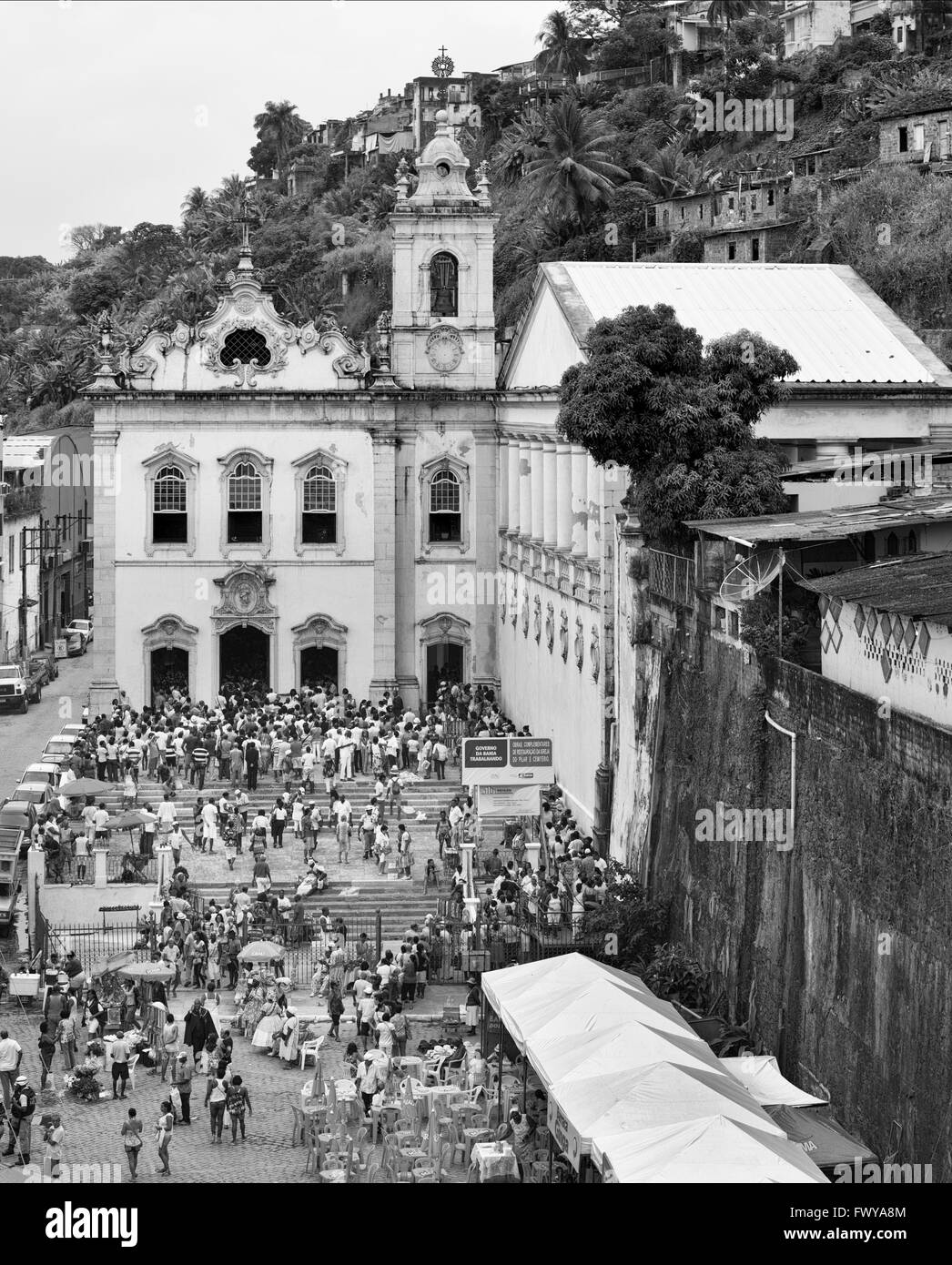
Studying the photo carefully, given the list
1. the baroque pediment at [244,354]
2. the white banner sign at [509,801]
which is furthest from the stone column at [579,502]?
the baroque pediment at [244,354]

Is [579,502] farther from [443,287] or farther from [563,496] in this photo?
[443,287]

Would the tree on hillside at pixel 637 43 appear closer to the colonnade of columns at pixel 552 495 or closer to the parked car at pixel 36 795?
the colonnade of columns at pixel 552 495

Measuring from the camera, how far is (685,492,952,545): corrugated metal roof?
30.1 m

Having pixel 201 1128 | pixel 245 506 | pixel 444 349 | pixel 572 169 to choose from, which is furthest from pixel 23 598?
pixel 201 1128

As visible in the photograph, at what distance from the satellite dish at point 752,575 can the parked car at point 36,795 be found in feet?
55.7

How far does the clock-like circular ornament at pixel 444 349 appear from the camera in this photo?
57.2m

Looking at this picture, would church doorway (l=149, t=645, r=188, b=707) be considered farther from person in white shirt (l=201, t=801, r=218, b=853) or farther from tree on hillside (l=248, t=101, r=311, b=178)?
tree on hillside (l=248, t=101, r=311, b=178)

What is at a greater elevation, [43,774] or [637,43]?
[637,43]

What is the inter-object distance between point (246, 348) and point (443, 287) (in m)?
5.52

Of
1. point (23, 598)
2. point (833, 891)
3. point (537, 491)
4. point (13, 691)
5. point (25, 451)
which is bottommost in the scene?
point (13, 691)

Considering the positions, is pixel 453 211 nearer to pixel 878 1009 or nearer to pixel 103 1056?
pixel 103 1056

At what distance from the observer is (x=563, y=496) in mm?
46938
